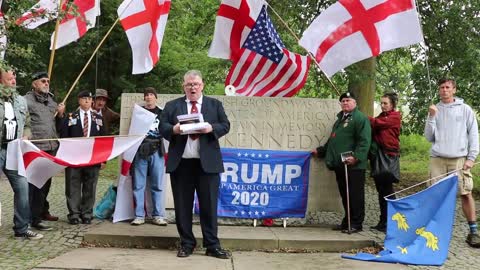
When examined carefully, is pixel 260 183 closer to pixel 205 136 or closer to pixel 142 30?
pixel 205 136

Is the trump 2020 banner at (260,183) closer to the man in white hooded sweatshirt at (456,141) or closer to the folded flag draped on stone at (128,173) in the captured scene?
the folded flag draped on stone at (128,173)

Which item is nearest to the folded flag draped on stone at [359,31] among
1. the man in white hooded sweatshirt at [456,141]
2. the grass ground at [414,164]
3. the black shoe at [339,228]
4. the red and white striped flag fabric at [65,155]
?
the man in white hooded sweatshirt at [456,141]

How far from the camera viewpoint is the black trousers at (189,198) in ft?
19.6

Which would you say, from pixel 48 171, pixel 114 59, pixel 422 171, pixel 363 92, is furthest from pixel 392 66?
pixel 48 171

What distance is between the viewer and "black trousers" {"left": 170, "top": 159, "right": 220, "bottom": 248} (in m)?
5.96

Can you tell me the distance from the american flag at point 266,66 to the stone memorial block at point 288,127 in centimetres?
46

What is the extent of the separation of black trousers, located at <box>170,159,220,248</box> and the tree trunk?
18.2 ft

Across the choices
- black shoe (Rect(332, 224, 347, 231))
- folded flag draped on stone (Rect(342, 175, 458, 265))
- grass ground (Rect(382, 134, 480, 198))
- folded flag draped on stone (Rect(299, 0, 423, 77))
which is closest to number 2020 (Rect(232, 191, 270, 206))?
black shoe (Rect(332, 224, 347, 231))

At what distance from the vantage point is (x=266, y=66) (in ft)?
25.5

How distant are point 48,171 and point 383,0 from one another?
14.5ft

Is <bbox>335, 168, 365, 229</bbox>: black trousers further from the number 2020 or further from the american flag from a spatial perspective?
the american flag

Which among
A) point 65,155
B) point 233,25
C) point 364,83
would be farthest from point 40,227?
point 364,83

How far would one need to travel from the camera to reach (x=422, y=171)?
51.1 ft

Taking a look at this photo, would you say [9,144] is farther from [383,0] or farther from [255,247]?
[383,0]
